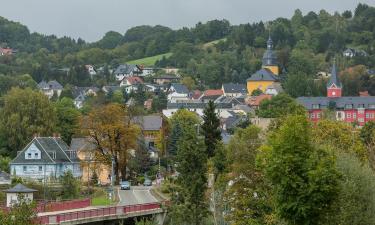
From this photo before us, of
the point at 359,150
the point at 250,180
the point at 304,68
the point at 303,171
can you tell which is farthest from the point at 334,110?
the point at 303,171

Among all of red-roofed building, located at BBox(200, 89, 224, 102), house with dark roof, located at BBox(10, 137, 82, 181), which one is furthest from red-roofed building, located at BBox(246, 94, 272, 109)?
house with dark roof, located at BBox(10, 137, 82, 181)

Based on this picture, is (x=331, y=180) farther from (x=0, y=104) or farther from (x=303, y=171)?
(x=0, y=104)

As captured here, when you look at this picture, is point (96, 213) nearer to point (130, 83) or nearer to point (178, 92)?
point (178, 92)

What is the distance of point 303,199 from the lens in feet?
128

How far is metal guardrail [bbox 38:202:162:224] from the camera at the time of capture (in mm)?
50366

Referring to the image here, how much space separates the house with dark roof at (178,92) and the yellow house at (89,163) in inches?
3150

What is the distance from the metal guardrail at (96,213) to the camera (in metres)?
50.4

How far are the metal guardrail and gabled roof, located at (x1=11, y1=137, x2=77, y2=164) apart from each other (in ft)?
97.8

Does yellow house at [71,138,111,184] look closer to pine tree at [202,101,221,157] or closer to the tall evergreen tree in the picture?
pine tree at [202,101,221,157]

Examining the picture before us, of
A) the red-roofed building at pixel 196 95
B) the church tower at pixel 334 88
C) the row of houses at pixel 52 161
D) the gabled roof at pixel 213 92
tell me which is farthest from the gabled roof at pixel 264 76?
the row of houses at pixel 52 161

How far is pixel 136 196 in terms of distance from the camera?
2773 inches

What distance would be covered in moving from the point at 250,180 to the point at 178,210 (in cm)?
607

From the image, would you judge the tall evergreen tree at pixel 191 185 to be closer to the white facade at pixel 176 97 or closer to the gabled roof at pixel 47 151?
the gabled roof at pixel 47 151

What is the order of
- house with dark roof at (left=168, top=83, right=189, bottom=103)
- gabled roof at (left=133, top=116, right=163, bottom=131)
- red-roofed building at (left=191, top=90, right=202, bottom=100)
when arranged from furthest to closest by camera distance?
red-roofed building at (left=191, top=90, right=202, bottom=100)
house with dark roof at (left=168, top=83, right=189, bottom=103)
gabled roof at (left=133, top=116, right=163, bottom=131)
